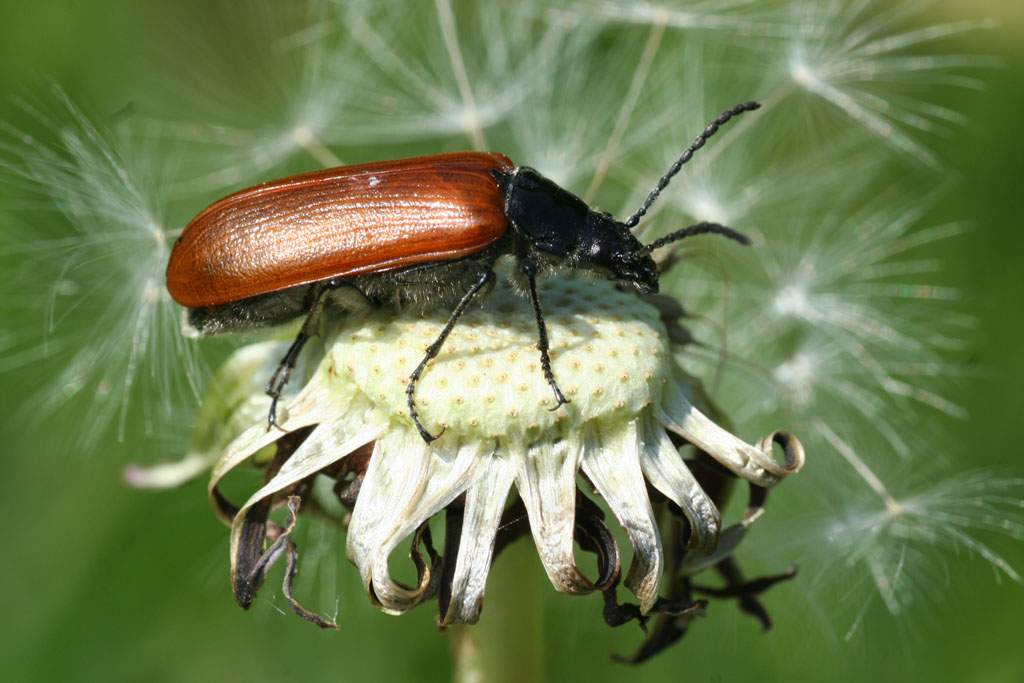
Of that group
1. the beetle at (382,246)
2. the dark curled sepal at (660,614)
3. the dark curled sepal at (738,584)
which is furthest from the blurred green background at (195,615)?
the beetle at (382,246)

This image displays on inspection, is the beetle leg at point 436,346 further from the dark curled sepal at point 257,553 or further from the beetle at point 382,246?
the dark curled sepal at point 257,553

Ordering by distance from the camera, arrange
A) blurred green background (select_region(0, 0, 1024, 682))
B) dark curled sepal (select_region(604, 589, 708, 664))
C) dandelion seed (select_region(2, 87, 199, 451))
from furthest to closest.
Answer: blurred green background (select_region(0, 0, 1024, 682))
dandelion seed (select_region(2, 87, 199, 451))
dark curled sepal (select_region(604, 589, 708, 664))

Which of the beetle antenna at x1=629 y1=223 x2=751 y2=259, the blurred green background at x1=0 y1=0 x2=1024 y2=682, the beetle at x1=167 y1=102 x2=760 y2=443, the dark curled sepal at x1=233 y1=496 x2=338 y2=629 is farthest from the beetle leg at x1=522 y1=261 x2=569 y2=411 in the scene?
the blurred green background at x1=0 y1=0 x2=1024 y2=682

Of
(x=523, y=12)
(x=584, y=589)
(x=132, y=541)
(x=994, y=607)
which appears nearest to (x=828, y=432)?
(x=994, y=607)

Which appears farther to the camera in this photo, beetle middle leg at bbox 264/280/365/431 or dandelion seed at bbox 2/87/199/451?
dandelion seed at bbox 2/87/199/451

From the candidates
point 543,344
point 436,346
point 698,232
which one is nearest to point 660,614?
point 543,344

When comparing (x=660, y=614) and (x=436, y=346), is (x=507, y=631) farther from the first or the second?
(x=436, y=346)

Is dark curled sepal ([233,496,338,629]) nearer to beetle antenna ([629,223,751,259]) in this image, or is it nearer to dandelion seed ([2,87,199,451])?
dandelion seed ([2,87,199,451])

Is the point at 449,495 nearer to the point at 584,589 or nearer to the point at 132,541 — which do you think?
the point at 584,589
